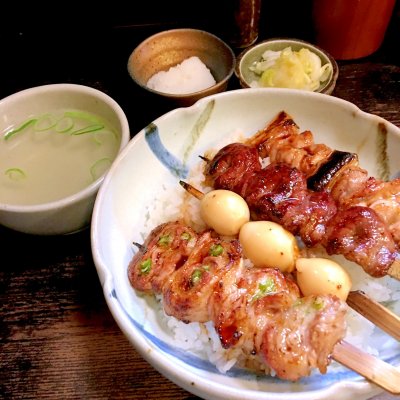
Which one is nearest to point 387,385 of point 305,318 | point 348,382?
point 348,382

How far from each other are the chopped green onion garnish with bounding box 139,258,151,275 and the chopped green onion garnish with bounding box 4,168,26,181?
1207 millimetres

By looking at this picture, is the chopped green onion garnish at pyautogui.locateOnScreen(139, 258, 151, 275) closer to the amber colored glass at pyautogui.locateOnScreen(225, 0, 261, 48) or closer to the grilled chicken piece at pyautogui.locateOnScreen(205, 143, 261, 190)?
the grilled chicken piece at pyautogui.locateOnScreen(205, 143, 261, 190)

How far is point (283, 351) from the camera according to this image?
1.73m

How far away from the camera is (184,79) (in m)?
3.42

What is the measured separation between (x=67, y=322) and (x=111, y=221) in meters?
0.62

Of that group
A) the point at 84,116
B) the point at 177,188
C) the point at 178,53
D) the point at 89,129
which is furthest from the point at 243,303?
the point at 178,53

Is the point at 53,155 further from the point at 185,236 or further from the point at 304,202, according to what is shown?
the point at 304,202

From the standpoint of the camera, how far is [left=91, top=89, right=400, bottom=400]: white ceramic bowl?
5.99 ft

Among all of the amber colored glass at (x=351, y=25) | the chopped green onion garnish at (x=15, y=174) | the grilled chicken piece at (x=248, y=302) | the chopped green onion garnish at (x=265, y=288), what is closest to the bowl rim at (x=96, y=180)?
the chopped green onion garnish at (x=15, y=174)

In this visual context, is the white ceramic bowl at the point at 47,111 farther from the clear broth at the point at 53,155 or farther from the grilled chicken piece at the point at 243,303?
the grilled chicken piece at the point at 243,303

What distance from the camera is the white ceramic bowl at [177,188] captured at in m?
1.83

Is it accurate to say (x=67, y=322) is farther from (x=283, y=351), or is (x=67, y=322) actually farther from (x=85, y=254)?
(x=283, y=351)

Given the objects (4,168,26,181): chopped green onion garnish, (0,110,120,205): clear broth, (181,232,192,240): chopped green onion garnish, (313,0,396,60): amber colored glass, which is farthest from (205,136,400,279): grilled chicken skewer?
(313,0,396,60): amber colored glass

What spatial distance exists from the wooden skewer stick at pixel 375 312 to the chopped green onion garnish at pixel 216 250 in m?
0.63
